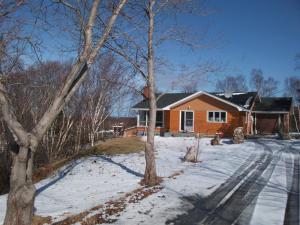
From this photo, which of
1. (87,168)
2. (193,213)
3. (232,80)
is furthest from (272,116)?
(232,80)

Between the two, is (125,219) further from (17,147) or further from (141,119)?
(141,119)

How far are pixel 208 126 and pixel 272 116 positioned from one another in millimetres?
8082

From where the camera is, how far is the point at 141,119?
37375 millimetres

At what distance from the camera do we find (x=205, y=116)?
110 ft

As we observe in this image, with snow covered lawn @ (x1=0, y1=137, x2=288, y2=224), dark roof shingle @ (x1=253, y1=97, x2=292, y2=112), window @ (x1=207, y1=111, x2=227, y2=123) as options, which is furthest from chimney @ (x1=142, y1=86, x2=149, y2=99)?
dark roof shingle @ (x1=253, y1=97, x2=292, y2=112)

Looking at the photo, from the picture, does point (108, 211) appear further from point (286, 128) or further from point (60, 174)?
point (286, 128)

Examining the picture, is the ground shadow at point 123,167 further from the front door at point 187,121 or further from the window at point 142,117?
the window at point 142,117

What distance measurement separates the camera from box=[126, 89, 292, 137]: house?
32.7 m

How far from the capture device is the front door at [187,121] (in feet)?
112

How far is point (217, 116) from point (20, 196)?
28191mm

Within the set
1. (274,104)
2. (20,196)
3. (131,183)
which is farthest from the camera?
(274,104)

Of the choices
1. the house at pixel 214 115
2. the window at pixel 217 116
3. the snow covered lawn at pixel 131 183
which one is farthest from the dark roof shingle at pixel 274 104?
the snow covered lawn at pixel 131 183

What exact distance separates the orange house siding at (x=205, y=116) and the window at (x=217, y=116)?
0.88 ft

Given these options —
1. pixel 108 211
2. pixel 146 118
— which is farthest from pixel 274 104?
pixel 108 211
